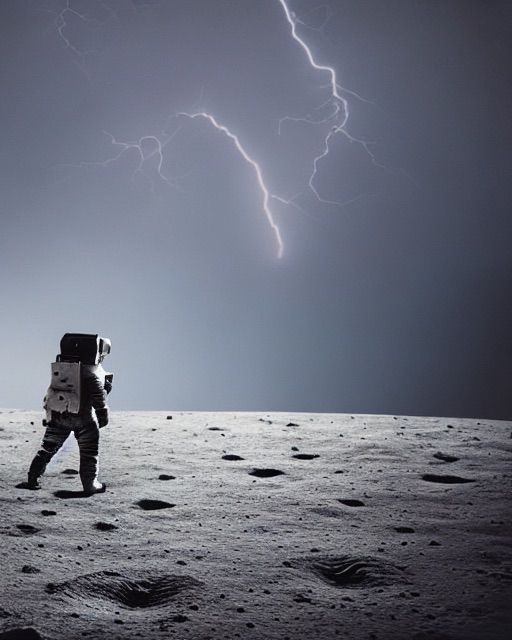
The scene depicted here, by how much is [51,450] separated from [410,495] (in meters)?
2.96

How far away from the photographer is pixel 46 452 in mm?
4551

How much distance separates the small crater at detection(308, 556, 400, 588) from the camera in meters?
2.85

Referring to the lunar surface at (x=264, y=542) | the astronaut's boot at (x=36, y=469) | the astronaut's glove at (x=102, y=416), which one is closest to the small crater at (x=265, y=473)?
the lunar surface at (x=264, y=542)

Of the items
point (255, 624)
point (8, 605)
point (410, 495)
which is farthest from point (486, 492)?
point (8, 605)

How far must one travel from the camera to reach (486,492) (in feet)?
14.0

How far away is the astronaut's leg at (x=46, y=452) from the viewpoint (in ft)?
14.6

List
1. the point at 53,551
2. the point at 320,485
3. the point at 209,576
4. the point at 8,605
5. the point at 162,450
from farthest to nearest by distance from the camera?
the point at 162,450 < the point at 320,485 < the point at 53,551 < the point at 209,576 < the point at 8,605

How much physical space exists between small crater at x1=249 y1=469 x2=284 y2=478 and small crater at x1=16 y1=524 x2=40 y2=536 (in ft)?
6.46

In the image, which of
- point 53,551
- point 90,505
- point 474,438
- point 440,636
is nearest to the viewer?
point 440,636

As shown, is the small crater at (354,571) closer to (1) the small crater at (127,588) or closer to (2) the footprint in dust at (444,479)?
(1) the small crater at (127,588)

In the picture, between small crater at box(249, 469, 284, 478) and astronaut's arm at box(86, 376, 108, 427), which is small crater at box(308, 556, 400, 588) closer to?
small crater at box(249, 469, 284, 478)

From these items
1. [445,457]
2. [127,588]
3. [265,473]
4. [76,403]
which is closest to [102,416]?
[76,403]

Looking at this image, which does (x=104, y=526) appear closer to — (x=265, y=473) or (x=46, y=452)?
(x=46, y=452)

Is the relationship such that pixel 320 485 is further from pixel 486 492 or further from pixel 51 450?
pixel 51 450
